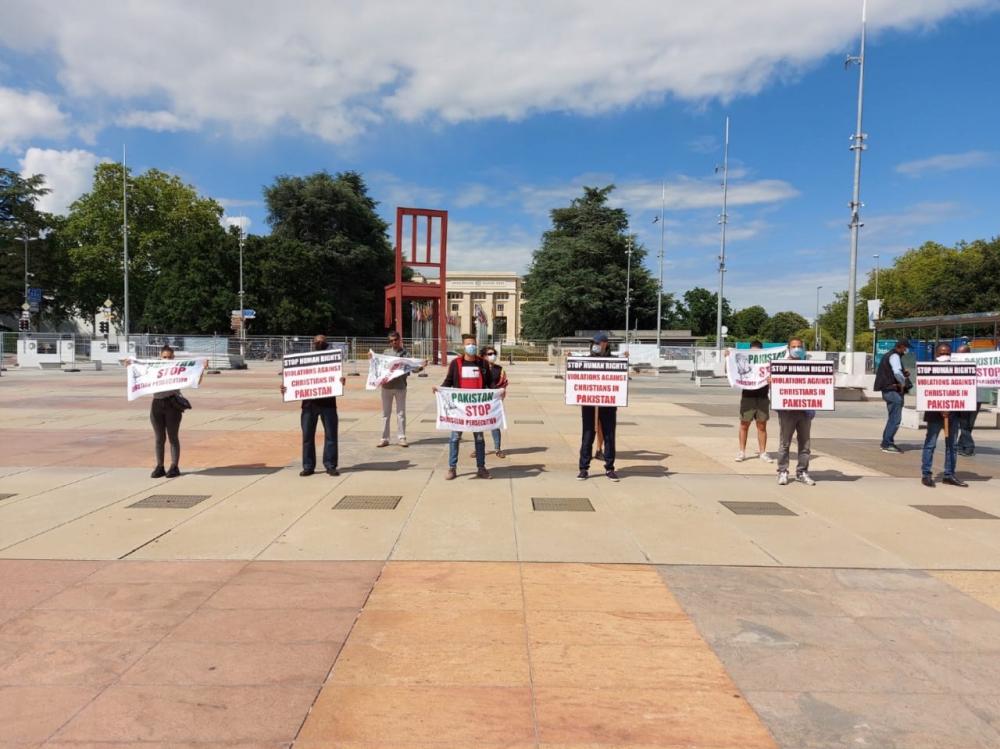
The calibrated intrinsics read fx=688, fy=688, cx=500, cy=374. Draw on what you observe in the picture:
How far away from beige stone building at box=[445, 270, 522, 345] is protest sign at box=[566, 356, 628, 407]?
385ft

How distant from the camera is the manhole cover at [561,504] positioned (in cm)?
723

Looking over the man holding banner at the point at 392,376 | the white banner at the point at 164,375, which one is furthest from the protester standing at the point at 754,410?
the white banner at the point at 164,375

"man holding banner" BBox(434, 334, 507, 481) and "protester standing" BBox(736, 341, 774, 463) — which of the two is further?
"protester standing" BBox(736, 341, 774, 463)

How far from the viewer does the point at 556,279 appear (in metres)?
72.9

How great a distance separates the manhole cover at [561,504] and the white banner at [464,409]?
1513mm

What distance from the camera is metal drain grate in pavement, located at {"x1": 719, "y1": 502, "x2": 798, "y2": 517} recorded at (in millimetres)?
7205

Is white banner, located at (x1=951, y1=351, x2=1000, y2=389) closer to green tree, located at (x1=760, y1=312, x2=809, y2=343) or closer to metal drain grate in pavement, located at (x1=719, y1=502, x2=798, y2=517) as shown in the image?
metal drain grate in pavement, located at (x1=719, y1=502, x2=798, y2=517)

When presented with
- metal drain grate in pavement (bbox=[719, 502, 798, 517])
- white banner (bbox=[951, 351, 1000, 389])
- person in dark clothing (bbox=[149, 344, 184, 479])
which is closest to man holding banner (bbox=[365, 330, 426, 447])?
person in dark clothing (bbox=[149, 344, 184, 479])

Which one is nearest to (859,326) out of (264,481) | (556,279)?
(556,279)

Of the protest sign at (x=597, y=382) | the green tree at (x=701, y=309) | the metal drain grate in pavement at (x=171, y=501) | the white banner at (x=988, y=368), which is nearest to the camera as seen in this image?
the metal drain grate in pavement at (x=171, y=501)

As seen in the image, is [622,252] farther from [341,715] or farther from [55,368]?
[341,715]

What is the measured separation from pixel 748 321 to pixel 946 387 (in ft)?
442

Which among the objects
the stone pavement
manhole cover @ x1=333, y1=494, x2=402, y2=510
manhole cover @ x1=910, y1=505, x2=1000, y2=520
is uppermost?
manhole cover @ x1=910, y1=505, x2=1000, y2=520

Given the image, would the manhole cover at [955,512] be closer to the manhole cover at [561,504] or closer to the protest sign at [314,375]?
the manhole cover at [561,504]
